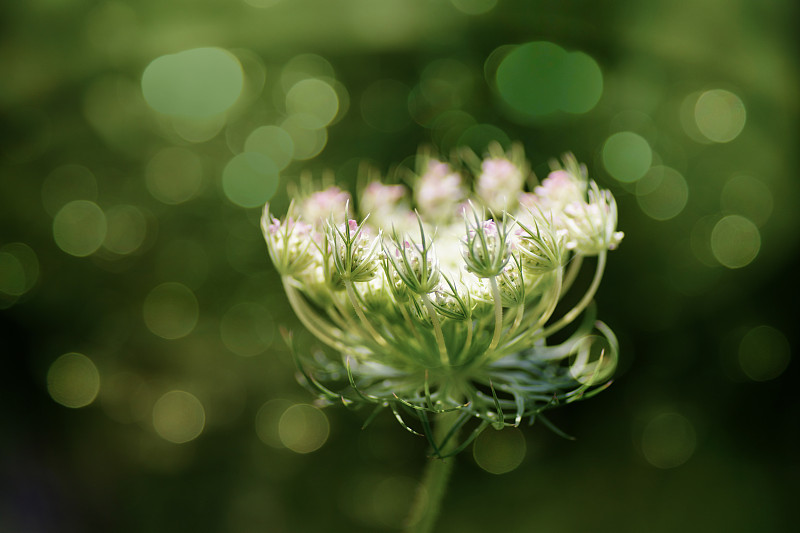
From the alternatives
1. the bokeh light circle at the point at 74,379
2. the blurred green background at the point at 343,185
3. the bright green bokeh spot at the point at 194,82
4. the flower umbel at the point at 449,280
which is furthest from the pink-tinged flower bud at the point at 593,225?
the bokeh light circle at the point at 74,379

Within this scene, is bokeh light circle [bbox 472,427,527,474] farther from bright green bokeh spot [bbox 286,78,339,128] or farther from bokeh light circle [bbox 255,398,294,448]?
bright green bokeh spot [bbox 286,78,339,128]

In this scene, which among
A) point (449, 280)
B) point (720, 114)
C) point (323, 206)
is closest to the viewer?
point (449, 280)

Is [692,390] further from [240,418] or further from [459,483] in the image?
[240,418]

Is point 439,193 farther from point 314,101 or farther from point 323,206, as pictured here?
point 314,101

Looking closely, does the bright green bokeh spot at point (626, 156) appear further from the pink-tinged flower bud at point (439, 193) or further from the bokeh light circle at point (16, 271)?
the bokeh light circle at point (16, 271)

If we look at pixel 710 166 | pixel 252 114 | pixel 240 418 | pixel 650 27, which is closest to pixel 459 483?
pixel 240 418

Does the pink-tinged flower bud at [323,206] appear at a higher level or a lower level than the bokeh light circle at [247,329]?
higher

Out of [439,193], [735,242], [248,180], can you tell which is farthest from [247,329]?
[735,242]
